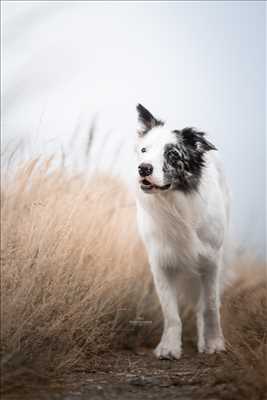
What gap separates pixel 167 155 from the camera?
169 inches

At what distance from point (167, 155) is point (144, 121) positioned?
0.58 m

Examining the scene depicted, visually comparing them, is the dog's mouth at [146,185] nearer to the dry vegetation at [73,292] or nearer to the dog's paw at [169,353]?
the dry vegetation at [73,292]

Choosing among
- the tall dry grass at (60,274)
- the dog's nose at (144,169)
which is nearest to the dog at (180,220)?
the dog's nose at (144,169)

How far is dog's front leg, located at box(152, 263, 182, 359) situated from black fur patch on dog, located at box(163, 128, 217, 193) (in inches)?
29.0

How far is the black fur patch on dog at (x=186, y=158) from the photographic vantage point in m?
4.33

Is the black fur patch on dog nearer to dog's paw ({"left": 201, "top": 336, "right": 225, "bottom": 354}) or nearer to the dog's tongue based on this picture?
the dog's tongue

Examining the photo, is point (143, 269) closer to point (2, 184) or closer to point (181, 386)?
point (2, 184)

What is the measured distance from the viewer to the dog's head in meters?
4.10

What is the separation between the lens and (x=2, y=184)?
4492 millimetres

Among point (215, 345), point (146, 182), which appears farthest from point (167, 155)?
point (215, 345)

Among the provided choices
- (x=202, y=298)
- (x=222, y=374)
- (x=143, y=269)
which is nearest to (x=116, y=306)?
(x=202, y=298)

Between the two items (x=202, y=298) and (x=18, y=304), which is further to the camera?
(x=202, y=298)

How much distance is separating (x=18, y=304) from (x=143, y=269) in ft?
9.03

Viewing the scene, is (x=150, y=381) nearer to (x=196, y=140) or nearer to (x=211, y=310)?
(x=211, y=310)
